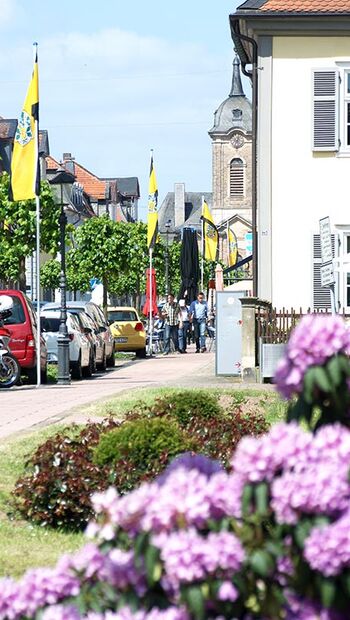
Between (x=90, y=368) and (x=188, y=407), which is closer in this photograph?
(x=188, y=407)

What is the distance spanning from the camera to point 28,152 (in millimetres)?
28016

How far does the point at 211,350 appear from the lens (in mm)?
54281

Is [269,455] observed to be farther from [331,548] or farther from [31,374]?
[31,374]

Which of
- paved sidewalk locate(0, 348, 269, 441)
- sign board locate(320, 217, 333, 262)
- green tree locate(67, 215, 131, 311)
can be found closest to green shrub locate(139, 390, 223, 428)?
paved sidewalk locate(0, 348, 269, 441)

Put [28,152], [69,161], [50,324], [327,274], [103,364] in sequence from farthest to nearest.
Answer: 1. [69,161]
2. [103,364]
3. [50,324]
4. [28,152]
5. [327,274]

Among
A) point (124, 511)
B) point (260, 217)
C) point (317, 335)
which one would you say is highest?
point (260, 217)

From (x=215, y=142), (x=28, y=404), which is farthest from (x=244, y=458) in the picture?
(x=215, y=142)

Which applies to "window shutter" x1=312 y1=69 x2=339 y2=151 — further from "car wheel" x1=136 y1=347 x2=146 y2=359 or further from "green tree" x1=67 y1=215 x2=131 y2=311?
"green tree" x1=67 y1=215 x2=131 y2=311

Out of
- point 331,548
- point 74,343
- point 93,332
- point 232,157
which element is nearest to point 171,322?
point 93,332

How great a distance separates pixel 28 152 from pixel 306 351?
80.7ft

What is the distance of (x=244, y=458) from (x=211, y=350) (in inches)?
2002

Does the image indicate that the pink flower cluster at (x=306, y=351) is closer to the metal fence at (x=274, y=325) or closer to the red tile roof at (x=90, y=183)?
the metal fence at (x=274, y=325)

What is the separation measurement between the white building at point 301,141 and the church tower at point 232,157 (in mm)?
130564

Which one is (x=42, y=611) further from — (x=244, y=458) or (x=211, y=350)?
(x=211, y=350)
